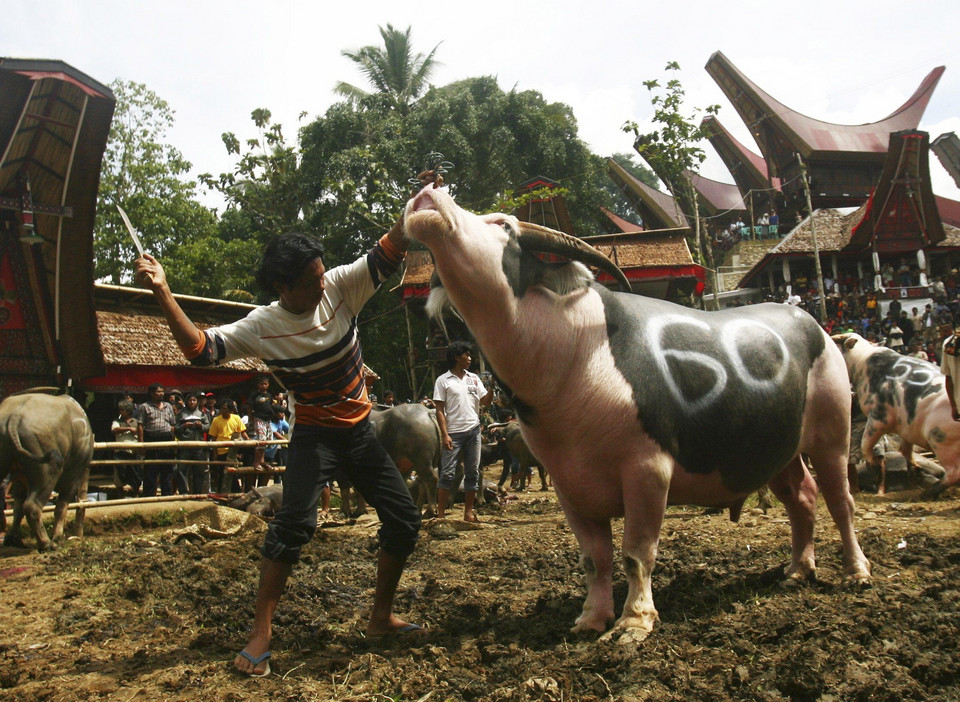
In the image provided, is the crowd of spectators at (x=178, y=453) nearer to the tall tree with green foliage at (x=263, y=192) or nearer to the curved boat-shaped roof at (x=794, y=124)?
the tall tree with green foliage at (x=263, y=192)

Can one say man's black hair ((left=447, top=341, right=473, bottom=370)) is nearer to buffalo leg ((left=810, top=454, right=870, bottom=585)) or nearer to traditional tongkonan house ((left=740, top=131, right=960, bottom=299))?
buffalo leg ((left=810, top=454, right=870, bottom=585))

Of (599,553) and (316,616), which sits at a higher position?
(599,553)

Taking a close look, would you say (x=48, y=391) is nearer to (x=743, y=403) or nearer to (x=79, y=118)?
(x=79, y=118)

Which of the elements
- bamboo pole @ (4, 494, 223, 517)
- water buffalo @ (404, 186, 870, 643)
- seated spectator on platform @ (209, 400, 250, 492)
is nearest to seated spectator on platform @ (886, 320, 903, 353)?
seated spectator on platform @ (209, 400, 250, 492)

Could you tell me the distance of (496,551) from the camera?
542 cm

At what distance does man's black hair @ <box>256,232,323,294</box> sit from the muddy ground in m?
1.54

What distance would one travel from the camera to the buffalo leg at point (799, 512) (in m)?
4.06

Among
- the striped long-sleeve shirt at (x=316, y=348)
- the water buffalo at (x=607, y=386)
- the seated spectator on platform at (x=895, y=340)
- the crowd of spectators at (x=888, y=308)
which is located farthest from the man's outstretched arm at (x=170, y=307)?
the seated spectator on platform at (x=895, y=340)

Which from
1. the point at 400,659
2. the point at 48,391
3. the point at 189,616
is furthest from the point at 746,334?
the point at 48,391

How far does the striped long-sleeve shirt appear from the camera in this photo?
3.23 metres

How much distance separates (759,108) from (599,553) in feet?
106

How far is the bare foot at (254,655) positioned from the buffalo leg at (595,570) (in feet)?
4.09

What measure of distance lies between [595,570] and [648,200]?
30.8 m

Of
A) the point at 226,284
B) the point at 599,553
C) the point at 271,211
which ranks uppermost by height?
the point at 271,211
